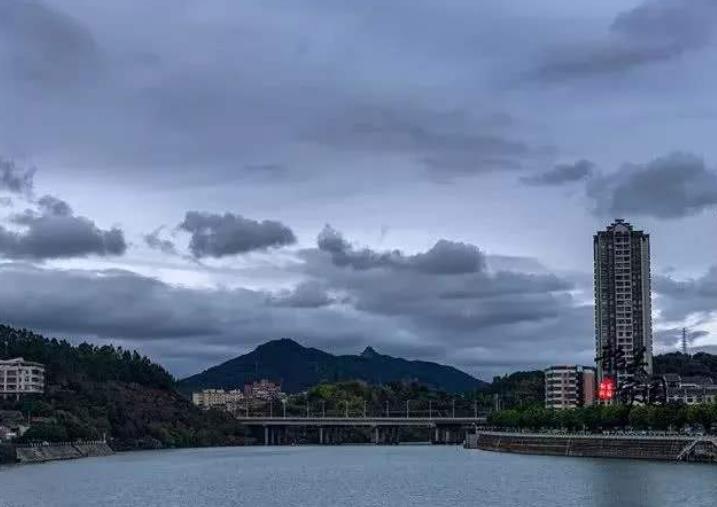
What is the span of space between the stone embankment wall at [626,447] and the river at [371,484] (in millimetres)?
4023

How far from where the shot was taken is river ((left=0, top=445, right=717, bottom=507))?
100125 millimetres

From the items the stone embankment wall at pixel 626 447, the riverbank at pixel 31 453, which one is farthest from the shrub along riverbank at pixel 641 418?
the riverbank at pixel 31 453

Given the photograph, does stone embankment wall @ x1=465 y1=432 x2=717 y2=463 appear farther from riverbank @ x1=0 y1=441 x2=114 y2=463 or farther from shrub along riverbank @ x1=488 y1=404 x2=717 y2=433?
riverbank @ x1=0 y1=441 x2=114 y2=463

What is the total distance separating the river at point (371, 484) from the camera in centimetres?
10012

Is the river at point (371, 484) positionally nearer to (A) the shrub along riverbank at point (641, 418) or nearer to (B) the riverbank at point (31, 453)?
(A) the shrub along riverbank at point (641, 418)

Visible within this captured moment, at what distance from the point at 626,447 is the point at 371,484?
44829 mm

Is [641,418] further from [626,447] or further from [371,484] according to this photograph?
[371,484]

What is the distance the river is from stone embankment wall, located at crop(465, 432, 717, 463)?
402 centimetres

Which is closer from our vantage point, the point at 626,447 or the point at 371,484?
the point at 371,484

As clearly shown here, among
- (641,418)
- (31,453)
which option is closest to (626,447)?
(641,418)

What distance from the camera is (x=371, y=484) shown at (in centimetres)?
12294

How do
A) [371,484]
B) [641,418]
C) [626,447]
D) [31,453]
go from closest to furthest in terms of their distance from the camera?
1. [371,484]
2. [626,447]
3. [641,418]
4. [31,453]

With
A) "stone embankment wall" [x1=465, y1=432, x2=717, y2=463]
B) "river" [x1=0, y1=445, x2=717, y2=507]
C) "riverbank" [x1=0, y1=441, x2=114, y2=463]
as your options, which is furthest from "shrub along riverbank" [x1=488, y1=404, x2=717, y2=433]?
"riverbank" [x1=0, y1=441, x2=114, y2=463]

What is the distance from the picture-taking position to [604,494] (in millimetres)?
101500
